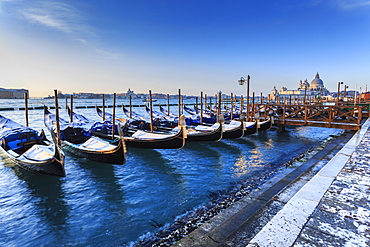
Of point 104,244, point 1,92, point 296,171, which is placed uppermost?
point 1,92

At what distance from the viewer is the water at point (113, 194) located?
413 cm

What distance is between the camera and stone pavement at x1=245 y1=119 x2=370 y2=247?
181 cm

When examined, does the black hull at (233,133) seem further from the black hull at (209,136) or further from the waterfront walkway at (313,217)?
the waterfront walkway at (313,217)

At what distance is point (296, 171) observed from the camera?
6.00 m

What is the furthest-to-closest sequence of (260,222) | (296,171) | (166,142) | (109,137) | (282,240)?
(109,137) < (166,142) < (296,171) < (260,222) < (282,240)

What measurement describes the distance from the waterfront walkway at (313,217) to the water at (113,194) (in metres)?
1.56

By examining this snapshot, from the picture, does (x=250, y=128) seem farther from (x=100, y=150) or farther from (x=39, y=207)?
(x=39, y=207)

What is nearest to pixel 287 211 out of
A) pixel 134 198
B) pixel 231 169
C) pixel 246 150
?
pixel 134 198

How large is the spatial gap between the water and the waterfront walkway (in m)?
1.56

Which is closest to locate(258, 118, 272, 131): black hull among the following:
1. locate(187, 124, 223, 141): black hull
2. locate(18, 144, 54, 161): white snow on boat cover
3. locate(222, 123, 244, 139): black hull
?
locate(222, 123, 244, 139): black hull

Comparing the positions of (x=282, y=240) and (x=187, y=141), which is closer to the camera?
(x=282, y=240)

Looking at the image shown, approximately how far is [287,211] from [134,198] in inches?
164

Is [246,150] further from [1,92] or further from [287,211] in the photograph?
[1,92]

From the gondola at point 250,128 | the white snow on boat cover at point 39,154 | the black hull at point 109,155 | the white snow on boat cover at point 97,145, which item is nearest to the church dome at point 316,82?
the gondola at point 250,128
